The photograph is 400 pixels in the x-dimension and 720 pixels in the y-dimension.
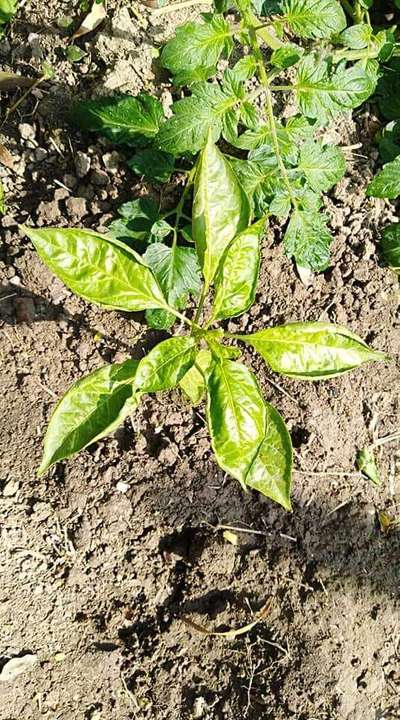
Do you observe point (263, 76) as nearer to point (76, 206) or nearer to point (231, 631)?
point (76, 206)

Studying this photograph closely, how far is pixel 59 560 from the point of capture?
2078 mm

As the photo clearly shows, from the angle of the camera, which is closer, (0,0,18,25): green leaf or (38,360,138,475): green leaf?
(38,360,138,475): green leaf

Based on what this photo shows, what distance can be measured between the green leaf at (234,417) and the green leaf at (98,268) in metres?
0.22

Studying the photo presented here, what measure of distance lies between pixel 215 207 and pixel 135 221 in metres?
0.43

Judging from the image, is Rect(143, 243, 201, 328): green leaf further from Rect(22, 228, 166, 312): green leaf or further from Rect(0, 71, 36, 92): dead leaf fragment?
Rect(0, 71, 36, 92): dead leaf fragment

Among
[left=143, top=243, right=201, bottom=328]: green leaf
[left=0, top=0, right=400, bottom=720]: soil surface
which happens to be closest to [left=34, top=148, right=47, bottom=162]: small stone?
[left=0, top=0, right=400, bottom=720]: soil surface

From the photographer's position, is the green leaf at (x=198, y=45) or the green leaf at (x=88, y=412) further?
the green leaf at (x=198, y=45)

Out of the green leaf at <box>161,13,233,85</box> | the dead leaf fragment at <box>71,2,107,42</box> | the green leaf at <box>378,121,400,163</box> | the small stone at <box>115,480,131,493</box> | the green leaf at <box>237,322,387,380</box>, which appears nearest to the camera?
the green leaf at <box>237,322,387,380</box>

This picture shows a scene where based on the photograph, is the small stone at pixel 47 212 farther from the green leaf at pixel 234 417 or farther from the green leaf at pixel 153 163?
the green leaf at pixel 234 417

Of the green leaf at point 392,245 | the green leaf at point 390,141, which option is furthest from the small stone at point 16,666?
the green leaf at point 390,141

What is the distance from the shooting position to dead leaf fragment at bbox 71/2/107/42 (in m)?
2.22

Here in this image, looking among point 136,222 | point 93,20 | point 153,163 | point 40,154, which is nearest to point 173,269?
point 136,222

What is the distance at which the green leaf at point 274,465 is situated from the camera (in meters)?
1.79

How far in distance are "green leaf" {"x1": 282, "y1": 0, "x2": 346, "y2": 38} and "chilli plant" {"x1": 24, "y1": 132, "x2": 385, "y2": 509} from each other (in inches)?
18.3
